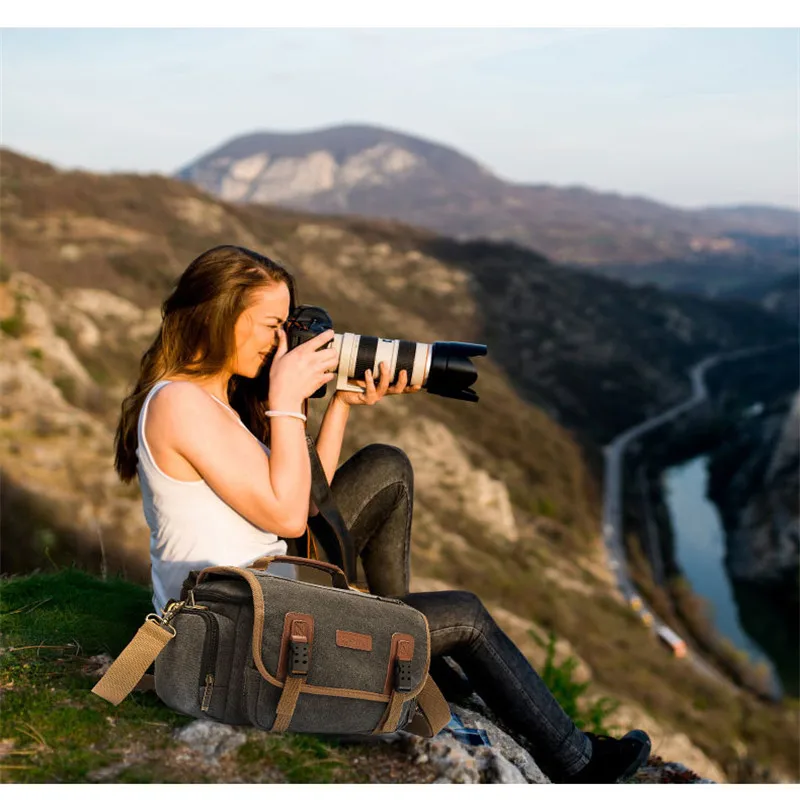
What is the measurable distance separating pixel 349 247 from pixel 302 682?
237 ft

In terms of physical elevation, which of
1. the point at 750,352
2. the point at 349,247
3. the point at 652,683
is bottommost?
the point at 652,683

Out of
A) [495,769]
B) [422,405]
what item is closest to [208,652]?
[495,769]

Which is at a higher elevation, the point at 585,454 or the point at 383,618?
the point at 383,618

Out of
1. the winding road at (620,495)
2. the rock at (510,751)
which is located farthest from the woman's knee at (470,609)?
the winding road at (620,495)

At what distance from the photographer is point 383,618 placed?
2.25 metres

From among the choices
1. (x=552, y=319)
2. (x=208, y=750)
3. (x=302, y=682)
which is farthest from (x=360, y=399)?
(x=552, y=319)

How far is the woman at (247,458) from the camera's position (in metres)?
2.25

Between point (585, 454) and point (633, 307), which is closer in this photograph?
point (585, 454)

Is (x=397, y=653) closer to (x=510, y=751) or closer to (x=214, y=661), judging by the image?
(x=214, y=661)

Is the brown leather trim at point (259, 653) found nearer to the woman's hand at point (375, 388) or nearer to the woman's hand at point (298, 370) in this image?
the woman's hand at point (298, 370)

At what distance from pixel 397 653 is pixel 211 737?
0.56m

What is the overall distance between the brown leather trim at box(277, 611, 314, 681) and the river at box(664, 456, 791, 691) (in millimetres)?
37121

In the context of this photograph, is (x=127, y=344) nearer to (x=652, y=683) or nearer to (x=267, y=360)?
(x=652, y=683)

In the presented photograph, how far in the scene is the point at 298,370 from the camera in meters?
2.43
